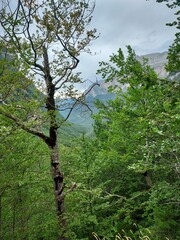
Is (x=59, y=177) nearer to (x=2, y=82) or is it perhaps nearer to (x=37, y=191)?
(x=37, y=191)

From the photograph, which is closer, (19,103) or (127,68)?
(19,103)

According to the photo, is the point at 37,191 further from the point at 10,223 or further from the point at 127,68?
the point at 127,68

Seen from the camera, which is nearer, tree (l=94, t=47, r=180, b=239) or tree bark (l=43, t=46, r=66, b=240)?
tree (l=94, t=47, r=180, b=239)

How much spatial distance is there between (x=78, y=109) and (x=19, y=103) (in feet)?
11.8

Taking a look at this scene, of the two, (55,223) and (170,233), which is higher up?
(55,223)

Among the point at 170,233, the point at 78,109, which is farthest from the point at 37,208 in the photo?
the point at 170,233

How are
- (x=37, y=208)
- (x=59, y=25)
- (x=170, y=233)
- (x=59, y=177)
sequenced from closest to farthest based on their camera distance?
(x=59, y=25)
(x=59, y=177)
(x=37, y=208)
(x=170, y=233)

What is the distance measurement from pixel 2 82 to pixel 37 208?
6682mm

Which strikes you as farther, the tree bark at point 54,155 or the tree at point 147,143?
the tree bark at point 54,155

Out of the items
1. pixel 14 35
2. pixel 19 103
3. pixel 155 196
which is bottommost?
pixel 155 196

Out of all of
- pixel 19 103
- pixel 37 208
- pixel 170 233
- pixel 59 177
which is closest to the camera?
pixel 19 103

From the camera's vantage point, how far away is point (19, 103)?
320 inches

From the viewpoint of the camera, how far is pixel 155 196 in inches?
427

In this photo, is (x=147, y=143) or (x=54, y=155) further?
(x=54, y=155)
